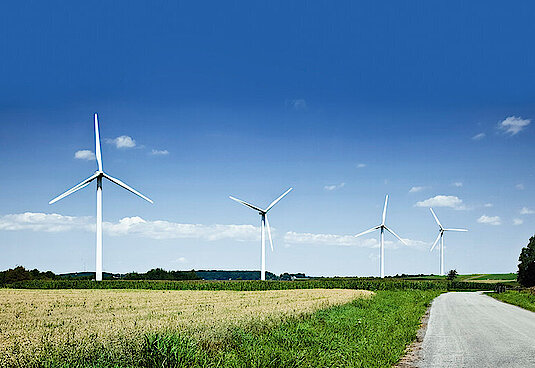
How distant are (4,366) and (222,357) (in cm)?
431

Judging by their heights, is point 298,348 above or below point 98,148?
below

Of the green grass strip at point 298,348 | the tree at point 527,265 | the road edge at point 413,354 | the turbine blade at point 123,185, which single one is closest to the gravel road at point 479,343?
the road edge at point 413,354

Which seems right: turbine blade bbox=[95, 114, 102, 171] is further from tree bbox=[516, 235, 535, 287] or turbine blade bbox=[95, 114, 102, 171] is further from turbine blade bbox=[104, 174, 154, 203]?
tree bbox=[516, 235, 535, 287]

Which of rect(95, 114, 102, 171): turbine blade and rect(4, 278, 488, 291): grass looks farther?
rect(4, 278, 488, 291): grass

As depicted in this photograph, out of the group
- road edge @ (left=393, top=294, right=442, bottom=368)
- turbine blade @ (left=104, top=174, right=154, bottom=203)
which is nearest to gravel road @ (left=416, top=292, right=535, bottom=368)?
road edge @ (left=393, top=294, right=442, bottom=368)

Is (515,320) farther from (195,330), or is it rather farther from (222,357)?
(222,357)

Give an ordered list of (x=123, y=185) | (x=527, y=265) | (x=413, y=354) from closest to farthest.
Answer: (x=413, y=354)
(x=123, y=185)
(x=527, y=265)

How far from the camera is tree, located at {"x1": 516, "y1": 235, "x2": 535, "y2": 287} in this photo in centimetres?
9669

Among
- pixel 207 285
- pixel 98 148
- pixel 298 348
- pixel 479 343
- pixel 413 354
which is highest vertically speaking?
pixel 98 148

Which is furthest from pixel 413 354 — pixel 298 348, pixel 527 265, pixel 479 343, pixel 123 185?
pixel 527 265

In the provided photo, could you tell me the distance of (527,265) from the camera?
98438mm

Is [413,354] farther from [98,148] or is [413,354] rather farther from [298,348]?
[98,148]

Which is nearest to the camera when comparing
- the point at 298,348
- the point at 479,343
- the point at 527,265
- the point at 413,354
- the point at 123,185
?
the point at 298,348

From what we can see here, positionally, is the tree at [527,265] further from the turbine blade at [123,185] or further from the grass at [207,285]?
the turbine blade at [123,185]
